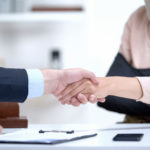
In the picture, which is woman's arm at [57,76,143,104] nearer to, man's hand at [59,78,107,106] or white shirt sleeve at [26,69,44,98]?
man's hand at [59,78,107,106]

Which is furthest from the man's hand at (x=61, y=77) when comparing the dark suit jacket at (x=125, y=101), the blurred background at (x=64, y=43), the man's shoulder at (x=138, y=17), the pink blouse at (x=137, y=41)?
the blurred background at (x=64, y=43)

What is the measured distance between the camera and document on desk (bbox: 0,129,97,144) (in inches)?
47.7

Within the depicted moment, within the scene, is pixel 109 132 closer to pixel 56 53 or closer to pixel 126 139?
pixel 126 139

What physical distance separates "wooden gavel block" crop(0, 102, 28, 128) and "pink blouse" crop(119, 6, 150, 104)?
77 centimetres

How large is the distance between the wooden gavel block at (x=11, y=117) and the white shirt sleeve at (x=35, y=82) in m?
0.13

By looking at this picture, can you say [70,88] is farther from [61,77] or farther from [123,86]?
[123,86]

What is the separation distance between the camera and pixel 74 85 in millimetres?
1808

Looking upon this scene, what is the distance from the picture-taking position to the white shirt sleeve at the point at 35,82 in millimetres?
1525

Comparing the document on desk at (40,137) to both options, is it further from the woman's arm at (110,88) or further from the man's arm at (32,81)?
the woman's arm at (110,88)

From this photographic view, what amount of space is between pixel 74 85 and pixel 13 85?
433mm

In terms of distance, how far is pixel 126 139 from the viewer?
1235 mm

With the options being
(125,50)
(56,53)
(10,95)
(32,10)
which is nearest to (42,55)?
(56,53)

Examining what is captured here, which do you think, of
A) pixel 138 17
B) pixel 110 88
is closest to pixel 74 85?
pixel 110 88

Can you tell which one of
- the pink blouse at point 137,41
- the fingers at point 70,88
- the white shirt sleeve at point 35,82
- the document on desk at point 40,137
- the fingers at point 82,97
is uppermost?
the pink blouse at point 137,41
